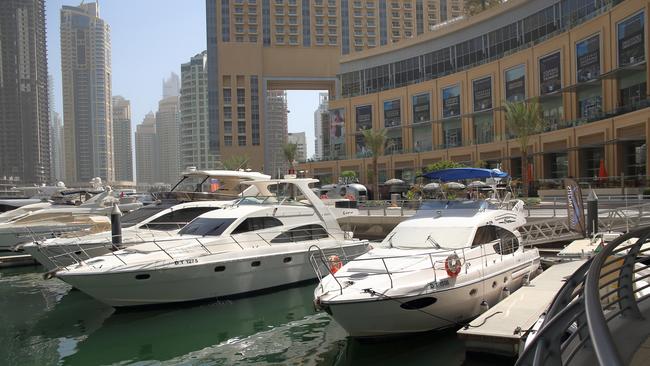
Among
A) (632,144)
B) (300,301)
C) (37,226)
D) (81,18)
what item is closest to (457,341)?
(300,301)

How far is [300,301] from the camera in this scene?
14.8 meters

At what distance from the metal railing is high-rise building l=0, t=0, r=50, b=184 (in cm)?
12278

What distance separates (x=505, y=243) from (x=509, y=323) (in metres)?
3.91

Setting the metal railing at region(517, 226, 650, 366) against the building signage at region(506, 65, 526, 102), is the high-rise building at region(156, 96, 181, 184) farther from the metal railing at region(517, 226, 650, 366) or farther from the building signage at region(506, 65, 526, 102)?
the metal railing at region(517, 226, 650, 366)

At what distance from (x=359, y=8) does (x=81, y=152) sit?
88.8 meters

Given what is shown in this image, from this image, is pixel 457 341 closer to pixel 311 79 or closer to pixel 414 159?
pixel 414 159

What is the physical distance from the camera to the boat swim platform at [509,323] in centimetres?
859

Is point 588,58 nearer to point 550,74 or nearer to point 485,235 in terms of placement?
point 550,74

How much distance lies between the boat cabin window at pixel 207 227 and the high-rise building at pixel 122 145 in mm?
172465

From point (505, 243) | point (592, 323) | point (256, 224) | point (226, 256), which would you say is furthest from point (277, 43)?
point (592, 323)

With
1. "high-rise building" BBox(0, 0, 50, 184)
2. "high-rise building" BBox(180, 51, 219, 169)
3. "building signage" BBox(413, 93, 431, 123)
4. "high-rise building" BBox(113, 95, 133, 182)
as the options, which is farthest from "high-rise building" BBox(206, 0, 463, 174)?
"high-rise building" BBox(113, 95, 133, 182)

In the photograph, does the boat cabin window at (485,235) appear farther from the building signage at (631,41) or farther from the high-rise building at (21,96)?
the high-rise building at (21,96)

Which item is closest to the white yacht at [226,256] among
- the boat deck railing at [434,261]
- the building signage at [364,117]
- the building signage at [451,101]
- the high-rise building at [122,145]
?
the boat deck railing at [434,261]

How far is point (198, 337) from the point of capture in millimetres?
11766
